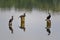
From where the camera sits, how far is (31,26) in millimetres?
1303

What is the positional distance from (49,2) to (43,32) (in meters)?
0.28

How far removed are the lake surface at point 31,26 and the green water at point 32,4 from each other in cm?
4

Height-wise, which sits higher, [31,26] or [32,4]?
[32,4]

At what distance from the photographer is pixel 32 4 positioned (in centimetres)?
130

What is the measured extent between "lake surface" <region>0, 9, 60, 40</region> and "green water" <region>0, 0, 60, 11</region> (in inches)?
1.6

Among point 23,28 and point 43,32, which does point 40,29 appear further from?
point 23,28

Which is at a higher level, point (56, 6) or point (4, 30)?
point (56, 6)

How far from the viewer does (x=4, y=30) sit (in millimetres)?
1343

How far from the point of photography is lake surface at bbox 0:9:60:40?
4.16 ft

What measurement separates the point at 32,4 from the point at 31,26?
0.20 meters

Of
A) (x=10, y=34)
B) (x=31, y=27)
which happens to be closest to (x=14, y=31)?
(x=10, y=34)

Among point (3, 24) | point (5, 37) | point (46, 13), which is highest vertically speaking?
point (46, 13)

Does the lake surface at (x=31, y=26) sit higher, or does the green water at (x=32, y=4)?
the green water at (x=32, y=4)

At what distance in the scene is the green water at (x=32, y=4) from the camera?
1.27m
